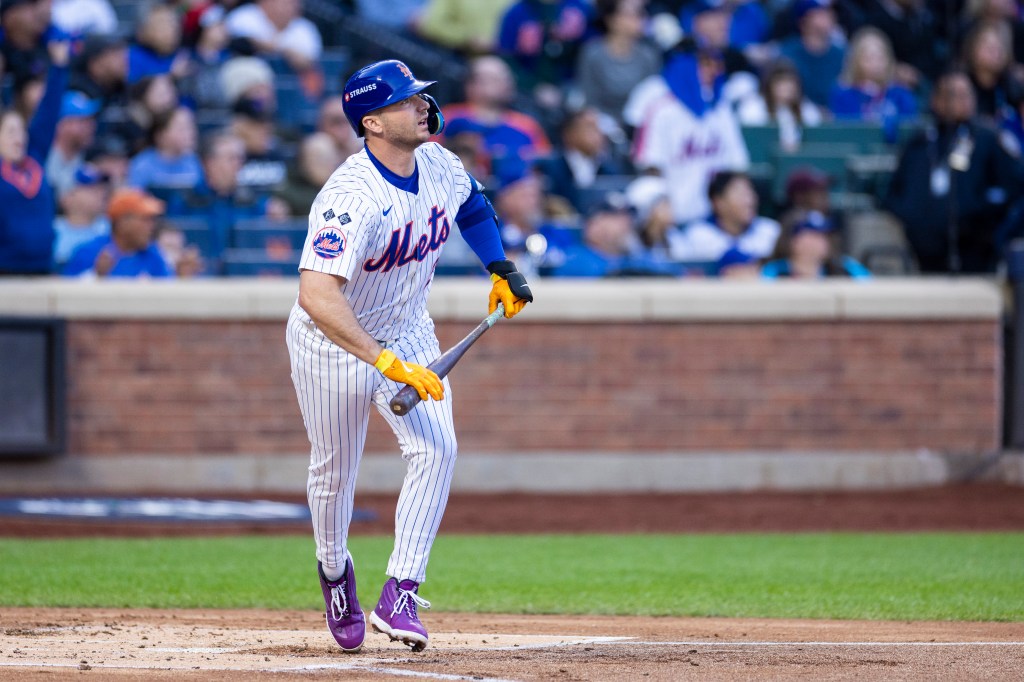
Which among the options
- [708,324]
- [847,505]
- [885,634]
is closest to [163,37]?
[708,324]

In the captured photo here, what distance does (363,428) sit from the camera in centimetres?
555

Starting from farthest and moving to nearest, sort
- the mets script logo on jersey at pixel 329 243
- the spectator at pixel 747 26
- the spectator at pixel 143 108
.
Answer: the spectator at pixel 747 26 < the spectator at pixel 143 108 < the mets script logo on jersey at pixel 329 243

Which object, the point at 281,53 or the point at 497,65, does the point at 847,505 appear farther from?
the point at 281,53

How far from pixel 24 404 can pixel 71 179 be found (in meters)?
1.96

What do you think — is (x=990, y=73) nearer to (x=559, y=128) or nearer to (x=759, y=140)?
(x=759, y=140)

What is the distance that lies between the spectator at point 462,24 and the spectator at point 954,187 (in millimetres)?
4250

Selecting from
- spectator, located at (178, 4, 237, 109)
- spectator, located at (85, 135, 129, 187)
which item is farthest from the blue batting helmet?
spectator, located at (178, 4, 237, 109)

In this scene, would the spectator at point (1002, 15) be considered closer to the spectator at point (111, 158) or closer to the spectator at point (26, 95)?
the spectator at point (111, 158)

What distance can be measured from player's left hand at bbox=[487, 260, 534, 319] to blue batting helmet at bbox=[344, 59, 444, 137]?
74 centimetres

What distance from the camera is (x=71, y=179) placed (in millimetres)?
11945

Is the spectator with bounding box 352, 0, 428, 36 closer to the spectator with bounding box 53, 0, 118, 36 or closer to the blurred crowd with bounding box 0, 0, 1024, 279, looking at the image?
the blurred crowd with bounding box 0, 0, 1024, 279

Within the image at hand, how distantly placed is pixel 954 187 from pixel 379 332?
7292mm

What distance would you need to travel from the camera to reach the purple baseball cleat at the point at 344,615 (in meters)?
5.59

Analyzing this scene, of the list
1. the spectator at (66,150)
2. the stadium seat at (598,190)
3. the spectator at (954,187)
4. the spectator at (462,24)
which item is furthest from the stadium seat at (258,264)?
the spectator at (954,187)
